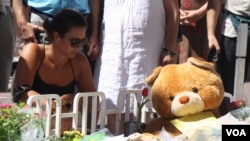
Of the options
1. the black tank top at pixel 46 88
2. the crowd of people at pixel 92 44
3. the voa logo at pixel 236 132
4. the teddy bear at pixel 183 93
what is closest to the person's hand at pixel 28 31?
the crowd of people at pixel 92 44

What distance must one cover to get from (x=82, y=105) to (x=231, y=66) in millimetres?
1445

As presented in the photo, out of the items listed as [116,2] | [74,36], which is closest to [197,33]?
[116,2]

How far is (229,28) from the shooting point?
148 inches

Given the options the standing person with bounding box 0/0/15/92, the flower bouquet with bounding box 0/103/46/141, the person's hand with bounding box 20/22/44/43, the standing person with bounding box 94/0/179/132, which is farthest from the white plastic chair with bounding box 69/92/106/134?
the standing person with bounding box 0/0/15/92

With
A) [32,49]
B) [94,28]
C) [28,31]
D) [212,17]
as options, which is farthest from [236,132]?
[212,17]

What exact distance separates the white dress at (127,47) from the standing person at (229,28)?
2.33ft

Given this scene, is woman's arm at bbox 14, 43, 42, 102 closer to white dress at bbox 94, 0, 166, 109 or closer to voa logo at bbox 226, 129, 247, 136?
white dress at bbox 94, 0, 166, 109

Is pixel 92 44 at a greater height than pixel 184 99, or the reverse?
pixel 92 44

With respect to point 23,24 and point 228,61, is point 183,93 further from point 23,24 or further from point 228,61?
point 228,61

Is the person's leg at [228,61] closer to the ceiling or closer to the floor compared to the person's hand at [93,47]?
closer to the floor

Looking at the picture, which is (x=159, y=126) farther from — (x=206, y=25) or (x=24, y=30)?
(x=206, y=25)

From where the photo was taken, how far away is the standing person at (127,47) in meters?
3.06

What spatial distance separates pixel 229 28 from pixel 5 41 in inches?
58.7

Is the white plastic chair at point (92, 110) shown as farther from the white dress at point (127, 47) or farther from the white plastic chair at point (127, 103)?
the white dress at point (127, 47)
